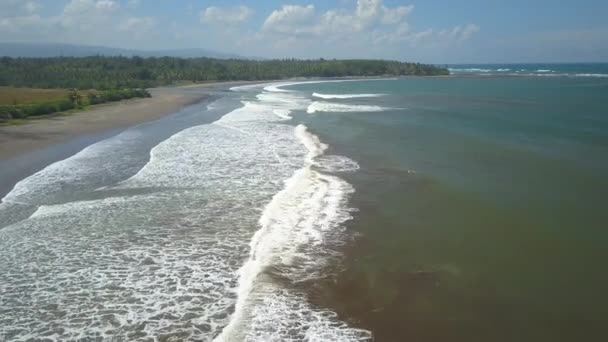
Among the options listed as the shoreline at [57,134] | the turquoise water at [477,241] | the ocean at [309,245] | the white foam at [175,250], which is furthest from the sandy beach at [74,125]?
the turquoise water at [477,241]

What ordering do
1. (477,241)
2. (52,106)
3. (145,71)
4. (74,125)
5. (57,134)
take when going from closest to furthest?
(477,241) < (57,134) < (74,125) < (52,106) < (145,71)

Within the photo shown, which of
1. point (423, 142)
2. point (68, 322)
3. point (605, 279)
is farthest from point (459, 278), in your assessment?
point (423, 142)

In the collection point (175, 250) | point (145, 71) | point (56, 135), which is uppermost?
point (145, 71)

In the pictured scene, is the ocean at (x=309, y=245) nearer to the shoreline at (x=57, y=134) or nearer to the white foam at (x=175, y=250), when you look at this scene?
the white foam at (x=175, y=250)

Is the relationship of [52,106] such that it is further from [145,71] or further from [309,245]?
[145,71]

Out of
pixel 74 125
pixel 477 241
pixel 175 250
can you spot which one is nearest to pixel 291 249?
pixel 175 250

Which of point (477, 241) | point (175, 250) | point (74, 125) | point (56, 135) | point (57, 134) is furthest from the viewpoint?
point (74, 125)
